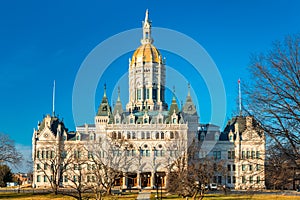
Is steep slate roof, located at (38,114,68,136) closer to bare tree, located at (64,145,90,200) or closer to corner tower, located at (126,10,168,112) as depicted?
bare tree, located at (64,145,90,200)

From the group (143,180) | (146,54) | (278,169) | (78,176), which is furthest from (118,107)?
(278,169)

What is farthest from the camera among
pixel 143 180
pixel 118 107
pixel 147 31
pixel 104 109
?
pixel 147 31

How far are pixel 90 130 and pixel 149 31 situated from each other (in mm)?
32476

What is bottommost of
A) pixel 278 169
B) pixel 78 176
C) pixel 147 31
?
pixel 78 176

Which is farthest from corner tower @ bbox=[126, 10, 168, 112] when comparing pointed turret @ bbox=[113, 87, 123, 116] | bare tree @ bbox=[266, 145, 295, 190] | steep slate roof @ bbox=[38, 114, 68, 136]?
bare tree @ bbox=[266, 145, 295, 190]

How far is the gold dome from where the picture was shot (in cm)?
10325

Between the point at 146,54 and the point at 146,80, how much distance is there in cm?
778

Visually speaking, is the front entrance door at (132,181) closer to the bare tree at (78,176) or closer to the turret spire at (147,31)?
the bare tree at (78,176)

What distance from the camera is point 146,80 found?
328 ft

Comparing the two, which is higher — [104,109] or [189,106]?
[189,106]

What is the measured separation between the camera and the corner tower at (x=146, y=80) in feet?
318

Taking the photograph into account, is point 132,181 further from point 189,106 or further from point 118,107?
point 189,106

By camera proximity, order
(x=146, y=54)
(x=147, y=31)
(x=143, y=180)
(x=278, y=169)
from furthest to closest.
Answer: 1. (x=147, y=31)
2. (x=146, y=54)
3. (x=143, y=180)
4. (x=278, y=169)

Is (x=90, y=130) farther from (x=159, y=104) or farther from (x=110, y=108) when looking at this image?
(x=159, y=104)
